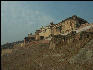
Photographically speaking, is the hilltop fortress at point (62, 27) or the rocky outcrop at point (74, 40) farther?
the hilltop fortress at point (62, 27)

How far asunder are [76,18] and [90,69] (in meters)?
39.1

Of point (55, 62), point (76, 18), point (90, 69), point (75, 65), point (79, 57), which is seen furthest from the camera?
point (76, 18)

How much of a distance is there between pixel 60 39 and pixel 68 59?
9.33 m

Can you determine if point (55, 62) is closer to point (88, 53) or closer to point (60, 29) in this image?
point (88, 53)

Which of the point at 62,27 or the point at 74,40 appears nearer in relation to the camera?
the point at 74,40

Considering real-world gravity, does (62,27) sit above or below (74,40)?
above

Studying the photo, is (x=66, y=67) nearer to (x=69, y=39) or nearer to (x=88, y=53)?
(x=88, y=53)

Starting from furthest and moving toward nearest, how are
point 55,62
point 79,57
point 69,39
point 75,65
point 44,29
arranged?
point 44,29 → point 69,39 → point 55,62 → point 79,57 → point 75,65

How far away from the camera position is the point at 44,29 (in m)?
67.9

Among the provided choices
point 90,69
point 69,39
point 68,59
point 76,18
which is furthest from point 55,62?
point 76,18

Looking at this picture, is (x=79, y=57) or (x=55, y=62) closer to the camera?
(x=79, y=57)

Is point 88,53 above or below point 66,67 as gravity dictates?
above

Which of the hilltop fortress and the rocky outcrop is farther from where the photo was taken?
the hilltop fortress

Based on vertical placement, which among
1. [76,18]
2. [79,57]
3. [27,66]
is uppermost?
[76,18]
